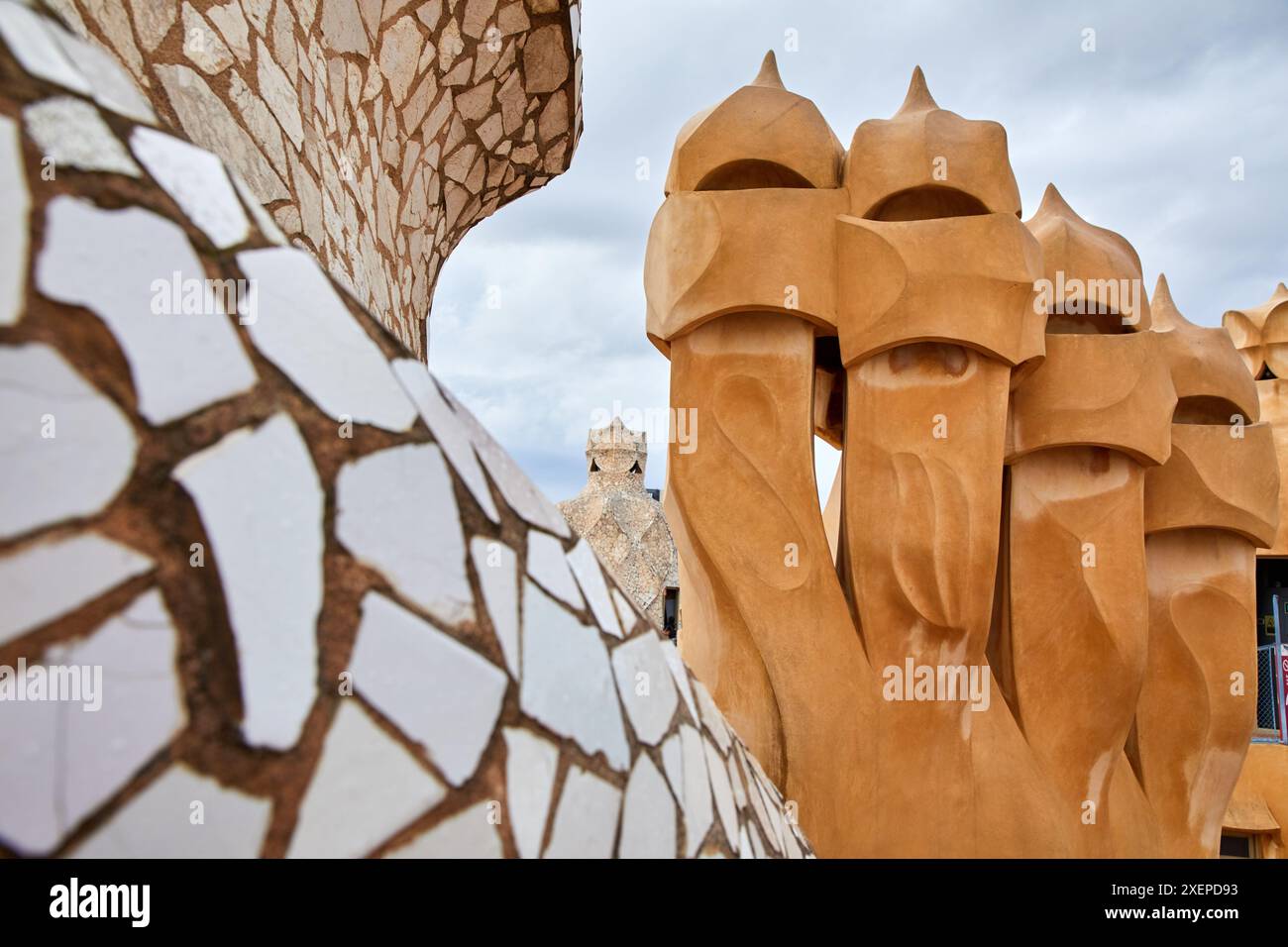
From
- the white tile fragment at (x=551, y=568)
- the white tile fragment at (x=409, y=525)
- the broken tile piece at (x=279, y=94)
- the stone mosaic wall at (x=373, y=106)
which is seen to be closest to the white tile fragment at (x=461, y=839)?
the white tile fragment at (x=409, y=525)

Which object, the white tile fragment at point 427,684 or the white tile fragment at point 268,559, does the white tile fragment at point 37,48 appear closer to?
the white tile fragment at point 268,559

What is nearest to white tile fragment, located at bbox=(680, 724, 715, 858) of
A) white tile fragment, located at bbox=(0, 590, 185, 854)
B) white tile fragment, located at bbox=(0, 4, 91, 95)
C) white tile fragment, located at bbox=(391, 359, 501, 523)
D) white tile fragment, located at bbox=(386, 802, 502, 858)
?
white tile fragment, located at bbox=(386, 802, 502, 858)

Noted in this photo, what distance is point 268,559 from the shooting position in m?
0.90

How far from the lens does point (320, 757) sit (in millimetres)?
903

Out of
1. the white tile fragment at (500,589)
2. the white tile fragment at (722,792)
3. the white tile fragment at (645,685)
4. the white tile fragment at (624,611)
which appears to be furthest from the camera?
the white tile fragment at (722,792)

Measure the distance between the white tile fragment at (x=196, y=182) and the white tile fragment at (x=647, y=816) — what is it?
2.93ft

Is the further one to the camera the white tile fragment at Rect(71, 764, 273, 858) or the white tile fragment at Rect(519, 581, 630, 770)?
the white tile fragment at Rect(519, 581, 630, 770)

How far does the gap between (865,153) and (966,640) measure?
88.7 inches

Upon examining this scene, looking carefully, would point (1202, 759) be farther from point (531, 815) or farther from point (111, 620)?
point (111, 620)

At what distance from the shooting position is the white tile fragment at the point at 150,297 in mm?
845

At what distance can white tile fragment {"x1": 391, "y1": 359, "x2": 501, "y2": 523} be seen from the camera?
1.16 metres

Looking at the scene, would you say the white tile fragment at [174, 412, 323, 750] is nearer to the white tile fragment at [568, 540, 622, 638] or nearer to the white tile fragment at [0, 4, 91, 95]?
the white tile fragment at [0, 4, 91, 95]
